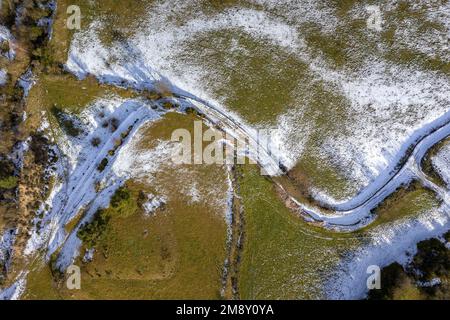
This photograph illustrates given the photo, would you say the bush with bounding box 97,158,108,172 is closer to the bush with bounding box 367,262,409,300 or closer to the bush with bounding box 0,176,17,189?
the bush with bounding box 0,176,17,189

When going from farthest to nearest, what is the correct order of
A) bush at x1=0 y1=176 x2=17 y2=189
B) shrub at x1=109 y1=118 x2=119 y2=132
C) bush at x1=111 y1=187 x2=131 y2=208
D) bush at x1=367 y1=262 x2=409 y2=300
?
shrub at x1=109 y1=118 x2=119 y2=132
bush at x1=0 y1=176 x2=17 y2=189
bush at x1=111 y1=187 x2=131 y2=208
bush at x1=367 y1=262 x2=409 y2=300

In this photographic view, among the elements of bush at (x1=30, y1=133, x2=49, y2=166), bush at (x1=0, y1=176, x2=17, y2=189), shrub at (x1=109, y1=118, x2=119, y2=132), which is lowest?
bush at (x1=0, y1=176, x2=17, y2=189)

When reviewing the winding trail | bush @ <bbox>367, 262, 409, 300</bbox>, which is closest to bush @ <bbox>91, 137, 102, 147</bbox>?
the winding trail

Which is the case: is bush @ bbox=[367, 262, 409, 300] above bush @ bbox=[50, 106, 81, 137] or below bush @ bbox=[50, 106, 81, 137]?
below

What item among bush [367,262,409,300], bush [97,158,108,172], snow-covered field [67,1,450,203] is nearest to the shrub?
bush [97,158,108,172]

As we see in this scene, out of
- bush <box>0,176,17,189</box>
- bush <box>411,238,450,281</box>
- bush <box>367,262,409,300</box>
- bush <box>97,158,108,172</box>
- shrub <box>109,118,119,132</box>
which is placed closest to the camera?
bush <box>411,238,450,281</box>

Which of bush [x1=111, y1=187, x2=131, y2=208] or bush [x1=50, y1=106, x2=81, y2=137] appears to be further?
bush [x1=50, y1=106, x2=81, y2=137]

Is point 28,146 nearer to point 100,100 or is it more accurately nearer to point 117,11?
point 100,100

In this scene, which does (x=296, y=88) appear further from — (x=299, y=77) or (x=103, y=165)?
(x=103, y=165)

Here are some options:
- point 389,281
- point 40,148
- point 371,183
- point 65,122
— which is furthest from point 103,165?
point 389,281
